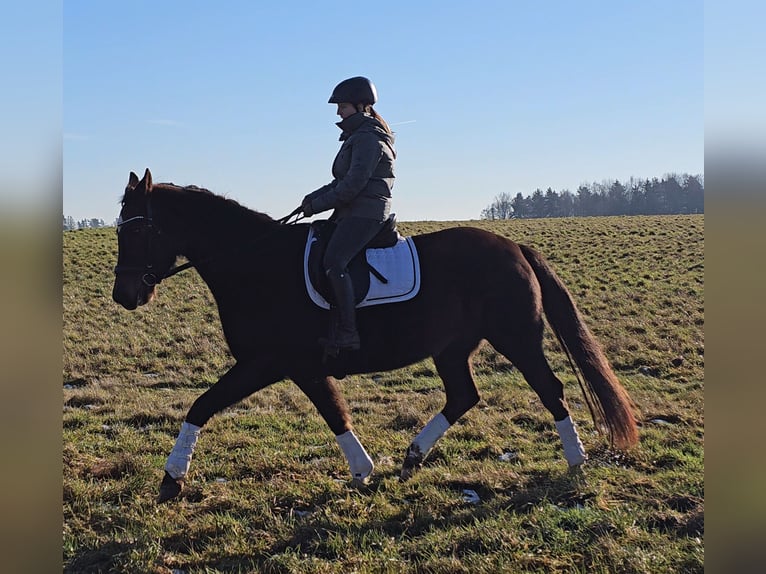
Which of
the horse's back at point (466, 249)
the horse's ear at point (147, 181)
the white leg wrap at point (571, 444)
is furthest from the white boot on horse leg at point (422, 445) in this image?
the horse's ear at point (147, 181)

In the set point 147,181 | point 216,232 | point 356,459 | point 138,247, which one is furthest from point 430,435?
point 147,181

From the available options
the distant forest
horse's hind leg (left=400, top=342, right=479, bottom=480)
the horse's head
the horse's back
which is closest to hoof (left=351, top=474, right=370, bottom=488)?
horse's hind leg (left=400, top=342, right=479, bottom=480)

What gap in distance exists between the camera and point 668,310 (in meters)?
14.3

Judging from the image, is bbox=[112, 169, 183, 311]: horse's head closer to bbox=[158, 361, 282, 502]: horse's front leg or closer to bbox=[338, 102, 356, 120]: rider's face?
bbox=[158, 361, 282, 502]: horse's front leg

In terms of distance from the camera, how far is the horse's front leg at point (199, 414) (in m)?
4.70

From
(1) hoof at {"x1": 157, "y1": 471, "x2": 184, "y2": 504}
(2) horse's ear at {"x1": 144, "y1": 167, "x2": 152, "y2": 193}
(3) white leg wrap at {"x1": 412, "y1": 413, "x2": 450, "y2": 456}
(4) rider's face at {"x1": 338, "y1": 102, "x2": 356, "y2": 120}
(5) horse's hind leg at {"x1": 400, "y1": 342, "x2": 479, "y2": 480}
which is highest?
(4) rider's face at {"x1": 338, "y1": 102, "x2": 356, "y2": 120}

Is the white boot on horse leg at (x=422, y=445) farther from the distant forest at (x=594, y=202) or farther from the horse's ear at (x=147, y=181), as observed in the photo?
the distant forest at (x=594, y=202)

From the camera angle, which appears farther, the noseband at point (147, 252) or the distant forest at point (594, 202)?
the distant forest at point (594, 202)

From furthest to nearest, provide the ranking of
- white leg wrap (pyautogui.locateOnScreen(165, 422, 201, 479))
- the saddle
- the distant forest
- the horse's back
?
the distant forest
the horse's back
the saddle
white leg wrap (pyautogui.locateOnScreen(165, 422, 201, 479))

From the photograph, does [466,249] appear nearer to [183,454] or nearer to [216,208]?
[216,208]

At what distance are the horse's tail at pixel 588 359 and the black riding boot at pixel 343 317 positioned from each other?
1886 millimetres

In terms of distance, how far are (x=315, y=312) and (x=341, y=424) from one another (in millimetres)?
1019

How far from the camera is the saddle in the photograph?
4914mm
